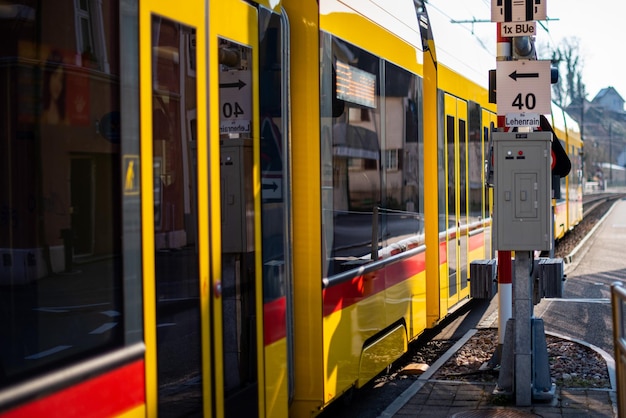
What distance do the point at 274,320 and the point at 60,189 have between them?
2.02 metres

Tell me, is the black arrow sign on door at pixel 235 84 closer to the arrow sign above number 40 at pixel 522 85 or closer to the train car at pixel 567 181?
the arrow sign above number 40 at pixel 522 85

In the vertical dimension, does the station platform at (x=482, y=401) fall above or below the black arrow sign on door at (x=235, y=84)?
below

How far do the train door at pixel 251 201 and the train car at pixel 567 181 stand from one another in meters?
16.8

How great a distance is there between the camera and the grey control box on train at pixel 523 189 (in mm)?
6930

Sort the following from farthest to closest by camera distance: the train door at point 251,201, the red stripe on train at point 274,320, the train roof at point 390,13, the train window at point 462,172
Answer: the train window at point 462,172, the train roof at point 390,13, the red stripe on train at point 274,320, the train door at point 251,201

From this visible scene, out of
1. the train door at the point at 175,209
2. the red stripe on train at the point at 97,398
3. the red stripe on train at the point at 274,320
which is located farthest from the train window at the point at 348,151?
the red stripe on train at the point at 97,398

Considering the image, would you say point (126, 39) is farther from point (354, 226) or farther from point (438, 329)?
point (438, 329)

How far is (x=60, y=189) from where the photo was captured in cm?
323

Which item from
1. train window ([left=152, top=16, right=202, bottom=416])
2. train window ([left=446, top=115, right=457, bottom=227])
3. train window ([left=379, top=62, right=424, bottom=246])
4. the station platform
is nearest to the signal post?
the station platform

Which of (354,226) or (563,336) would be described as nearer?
(354,226)

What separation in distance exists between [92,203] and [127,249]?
258 millimetres

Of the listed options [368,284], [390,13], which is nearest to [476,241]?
[390,13]

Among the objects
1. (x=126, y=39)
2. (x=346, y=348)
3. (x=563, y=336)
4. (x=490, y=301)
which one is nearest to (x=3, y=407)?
(x=126, y=39)

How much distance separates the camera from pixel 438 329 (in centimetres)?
1099
